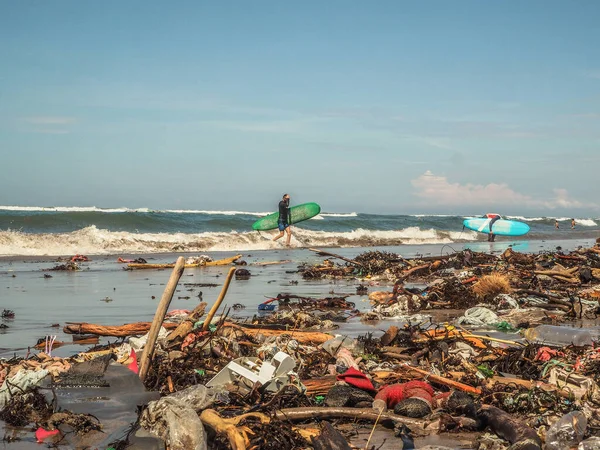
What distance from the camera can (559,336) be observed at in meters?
8.21

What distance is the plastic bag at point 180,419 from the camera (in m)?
4.36

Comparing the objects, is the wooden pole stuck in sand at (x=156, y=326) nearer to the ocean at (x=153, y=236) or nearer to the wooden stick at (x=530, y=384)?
the wooden stick at (x=530, y=384)

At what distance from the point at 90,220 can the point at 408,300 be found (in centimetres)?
3363

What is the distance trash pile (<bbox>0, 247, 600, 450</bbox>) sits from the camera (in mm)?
4551

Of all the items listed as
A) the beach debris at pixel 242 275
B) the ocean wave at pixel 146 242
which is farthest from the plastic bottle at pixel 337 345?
the ocean wave at pixel 146 242

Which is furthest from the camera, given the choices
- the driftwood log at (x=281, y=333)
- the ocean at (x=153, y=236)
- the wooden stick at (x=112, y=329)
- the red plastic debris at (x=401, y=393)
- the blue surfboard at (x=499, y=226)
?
the blue surfboard at (x=499, y=226)

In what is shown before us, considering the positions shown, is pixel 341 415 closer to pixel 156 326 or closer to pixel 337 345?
pixel 156 326

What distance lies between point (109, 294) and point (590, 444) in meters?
11.6

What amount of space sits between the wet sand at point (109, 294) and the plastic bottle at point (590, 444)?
16.7ft

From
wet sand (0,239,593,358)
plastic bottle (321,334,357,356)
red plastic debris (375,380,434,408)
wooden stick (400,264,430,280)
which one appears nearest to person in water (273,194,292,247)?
wet sand (0,239,593,358)

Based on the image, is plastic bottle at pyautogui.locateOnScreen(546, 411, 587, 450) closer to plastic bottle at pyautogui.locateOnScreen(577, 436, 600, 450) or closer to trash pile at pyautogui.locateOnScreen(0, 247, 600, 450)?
trash pile at pyautogui.locateOnScreen(0, 247, 600, 450)

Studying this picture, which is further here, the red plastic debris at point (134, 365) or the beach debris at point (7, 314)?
the beach debris at point (7, 314)

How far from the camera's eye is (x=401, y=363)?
691 cm

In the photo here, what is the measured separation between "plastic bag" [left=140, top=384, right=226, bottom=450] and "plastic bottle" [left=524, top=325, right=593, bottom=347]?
15.3 feet
